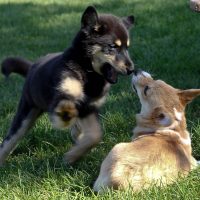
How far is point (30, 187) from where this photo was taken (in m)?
4.55

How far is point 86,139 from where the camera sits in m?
4.97

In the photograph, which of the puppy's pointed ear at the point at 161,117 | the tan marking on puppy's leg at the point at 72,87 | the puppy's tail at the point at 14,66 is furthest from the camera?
the puppy's tail at the point at 14,66

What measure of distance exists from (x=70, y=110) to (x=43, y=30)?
6.70 m

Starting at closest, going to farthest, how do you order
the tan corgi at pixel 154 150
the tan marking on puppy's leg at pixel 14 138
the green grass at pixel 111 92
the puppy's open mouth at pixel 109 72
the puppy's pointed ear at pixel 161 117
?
the tan corgi at pixel 154 150 < the green grass at pixel 111 92 < the puppy's pointed ear at pixel 161 117 < the puppy's open mouth at pixel 109 72 < the tan marking on puppy's leg at pixel 14 138

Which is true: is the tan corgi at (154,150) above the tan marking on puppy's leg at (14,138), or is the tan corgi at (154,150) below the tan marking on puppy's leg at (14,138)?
above

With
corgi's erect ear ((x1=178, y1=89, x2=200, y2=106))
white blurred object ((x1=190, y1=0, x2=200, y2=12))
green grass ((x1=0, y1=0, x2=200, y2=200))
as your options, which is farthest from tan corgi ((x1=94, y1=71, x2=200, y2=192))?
white blurred object ((x1=190, y1=0, x2=200, y2=12))

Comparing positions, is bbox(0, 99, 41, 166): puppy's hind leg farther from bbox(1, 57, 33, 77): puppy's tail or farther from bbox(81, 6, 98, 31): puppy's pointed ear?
bbox(81, 6, 98, 31): puppy's pointed ear

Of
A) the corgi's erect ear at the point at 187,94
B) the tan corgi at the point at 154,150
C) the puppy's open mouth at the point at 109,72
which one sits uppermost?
the puppy's open mouth at the point at 109,72

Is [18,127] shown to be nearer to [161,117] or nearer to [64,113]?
[64,113]

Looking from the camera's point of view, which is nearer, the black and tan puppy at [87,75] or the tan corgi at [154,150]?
the tan corgi at [154,150]

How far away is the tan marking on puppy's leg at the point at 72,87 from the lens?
16.0ft

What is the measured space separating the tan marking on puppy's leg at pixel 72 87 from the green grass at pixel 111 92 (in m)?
0.65

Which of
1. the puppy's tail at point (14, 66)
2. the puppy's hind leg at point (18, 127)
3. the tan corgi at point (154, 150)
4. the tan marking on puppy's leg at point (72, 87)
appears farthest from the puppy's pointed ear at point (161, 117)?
the puppy's tail at point (14, 66)

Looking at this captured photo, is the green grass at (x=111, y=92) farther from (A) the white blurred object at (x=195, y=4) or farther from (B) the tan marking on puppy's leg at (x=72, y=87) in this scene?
(A) the white blurred object at (x=195, y=4)
